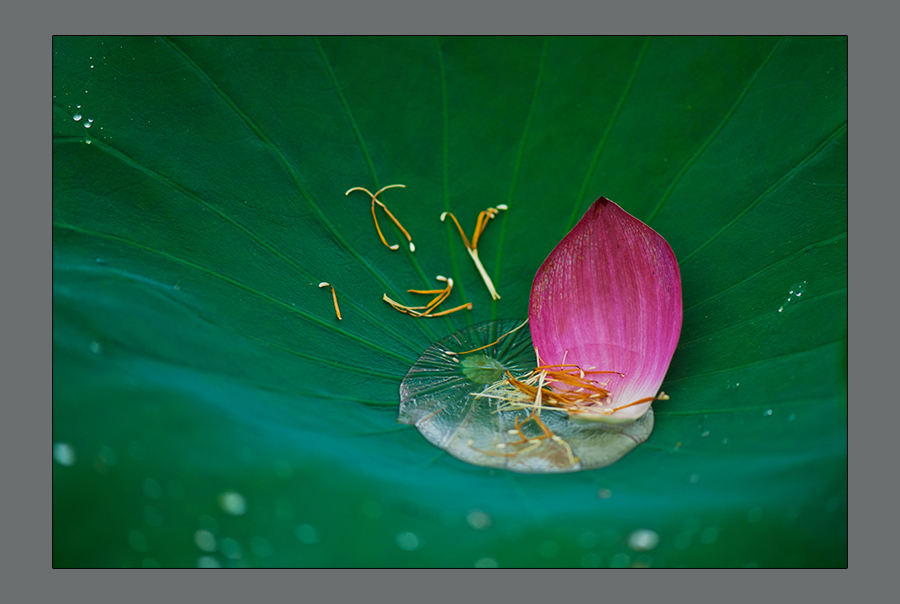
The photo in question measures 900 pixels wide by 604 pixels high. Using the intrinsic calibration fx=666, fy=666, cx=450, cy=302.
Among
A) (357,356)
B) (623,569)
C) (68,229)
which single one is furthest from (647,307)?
(68,229)

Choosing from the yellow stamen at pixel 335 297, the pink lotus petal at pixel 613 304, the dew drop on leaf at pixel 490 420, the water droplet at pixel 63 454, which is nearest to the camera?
the water droplet at pixel 63 454

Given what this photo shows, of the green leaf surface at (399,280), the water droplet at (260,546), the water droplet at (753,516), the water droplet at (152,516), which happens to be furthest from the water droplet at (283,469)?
the water droplet at (753,516)

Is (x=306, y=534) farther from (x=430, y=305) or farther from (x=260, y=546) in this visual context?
(x=430, y=305)

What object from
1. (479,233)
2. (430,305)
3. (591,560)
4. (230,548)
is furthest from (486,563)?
(479,233)

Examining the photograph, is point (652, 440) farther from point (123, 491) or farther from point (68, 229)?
point (68, 229)

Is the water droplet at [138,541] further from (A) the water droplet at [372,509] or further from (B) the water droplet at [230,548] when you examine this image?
(A) the water droplet at [372,509]

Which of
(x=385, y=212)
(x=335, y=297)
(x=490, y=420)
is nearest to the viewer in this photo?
(x=490, y=420)

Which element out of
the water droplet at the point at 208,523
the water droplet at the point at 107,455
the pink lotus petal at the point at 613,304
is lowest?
the water droplet at the point at 208,523
